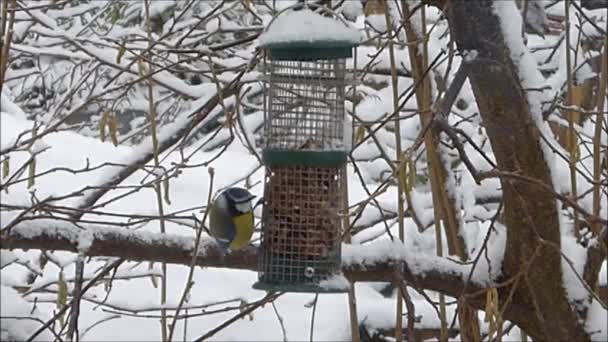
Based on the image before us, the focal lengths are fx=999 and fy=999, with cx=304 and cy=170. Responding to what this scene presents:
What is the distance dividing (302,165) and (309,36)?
303 mm

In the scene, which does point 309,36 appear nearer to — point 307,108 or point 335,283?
point 307,108

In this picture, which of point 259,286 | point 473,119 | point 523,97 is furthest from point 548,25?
point 259,286

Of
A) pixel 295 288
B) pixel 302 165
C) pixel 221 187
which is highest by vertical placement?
pixel 221 187

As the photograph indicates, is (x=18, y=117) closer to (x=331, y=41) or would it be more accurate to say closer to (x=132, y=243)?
(x=132, y=243)

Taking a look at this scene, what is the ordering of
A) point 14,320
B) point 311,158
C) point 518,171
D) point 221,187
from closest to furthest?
point 518,171 → point 311,158 → point 14,320 → point 221,187

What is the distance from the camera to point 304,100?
2061 millimetres

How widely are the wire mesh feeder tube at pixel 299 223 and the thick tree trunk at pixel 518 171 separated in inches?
14.1

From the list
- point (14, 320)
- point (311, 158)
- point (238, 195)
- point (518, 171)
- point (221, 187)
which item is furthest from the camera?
point (221, 187)

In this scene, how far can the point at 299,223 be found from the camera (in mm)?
2076

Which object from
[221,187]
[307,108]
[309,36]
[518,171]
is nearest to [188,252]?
[307,108]

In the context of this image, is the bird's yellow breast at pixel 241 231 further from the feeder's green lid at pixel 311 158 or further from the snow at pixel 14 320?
the snow at pixel 14 320

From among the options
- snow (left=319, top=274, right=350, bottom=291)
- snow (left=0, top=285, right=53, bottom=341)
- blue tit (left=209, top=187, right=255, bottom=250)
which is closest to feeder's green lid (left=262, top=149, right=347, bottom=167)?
blue tit (left=209, top=187, right=255, bottom=250)

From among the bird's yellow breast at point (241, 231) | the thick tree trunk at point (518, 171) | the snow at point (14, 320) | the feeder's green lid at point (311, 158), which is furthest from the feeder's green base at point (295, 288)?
the snow at point (14, 320)

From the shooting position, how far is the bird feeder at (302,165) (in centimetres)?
203
